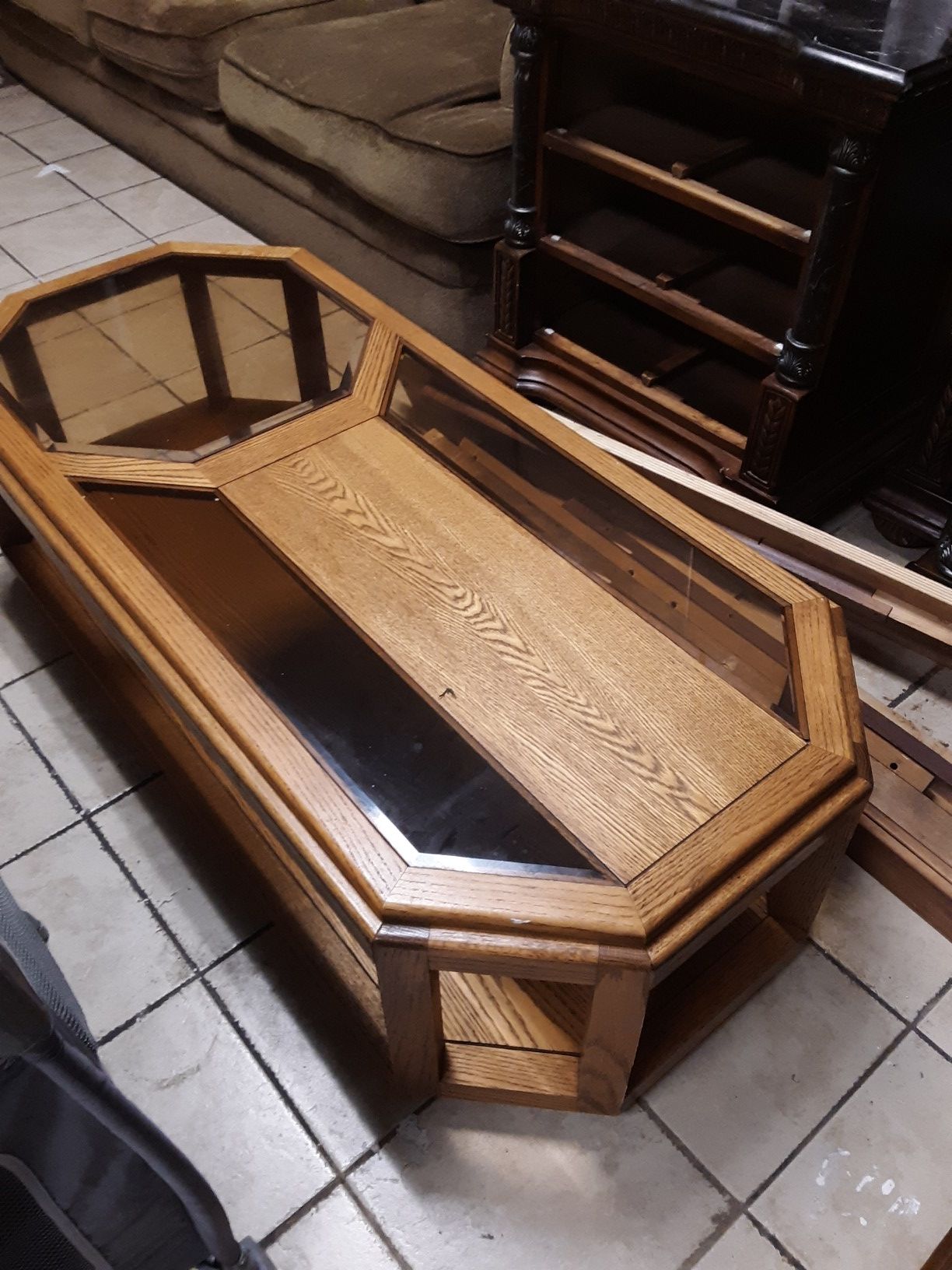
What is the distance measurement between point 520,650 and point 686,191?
81cm

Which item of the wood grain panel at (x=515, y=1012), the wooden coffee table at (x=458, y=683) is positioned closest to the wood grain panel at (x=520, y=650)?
the wooden coffee table at (x=458, y=683)

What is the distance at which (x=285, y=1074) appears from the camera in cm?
104

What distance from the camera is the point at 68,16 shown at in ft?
8.63

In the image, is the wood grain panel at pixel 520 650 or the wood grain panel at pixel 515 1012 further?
the wood grain panel at pixel 515 1012

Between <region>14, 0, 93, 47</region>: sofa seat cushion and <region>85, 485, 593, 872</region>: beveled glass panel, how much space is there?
213cm

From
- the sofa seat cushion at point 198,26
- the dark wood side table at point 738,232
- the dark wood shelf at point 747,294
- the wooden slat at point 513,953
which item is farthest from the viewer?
the sofa seat cushion at point 198,26

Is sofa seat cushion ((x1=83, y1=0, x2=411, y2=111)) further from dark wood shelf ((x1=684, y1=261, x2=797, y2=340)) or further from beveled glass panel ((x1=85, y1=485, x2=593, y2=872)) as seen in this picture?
beveled glass panel ((x1=85, y1=485, x2=593, y2=872))

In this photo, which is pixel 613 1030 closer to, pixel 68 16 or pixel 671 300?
pixel 671 300

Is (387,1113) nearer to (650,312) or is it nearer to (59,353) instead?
(59,353)

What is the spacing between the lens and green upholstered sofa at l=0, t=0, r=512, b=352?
1.78 m

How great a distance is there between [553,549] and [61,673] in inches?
31.4

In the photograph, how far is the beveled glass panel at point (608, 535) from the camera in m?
0.97

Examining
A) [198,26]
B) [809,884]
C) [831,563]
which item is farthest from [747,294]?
[198,26]

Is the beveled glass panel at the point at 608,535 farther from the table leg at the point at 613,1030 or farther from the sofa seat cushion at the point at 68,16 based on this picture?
the sofa seat cushion at the point at 68,16
